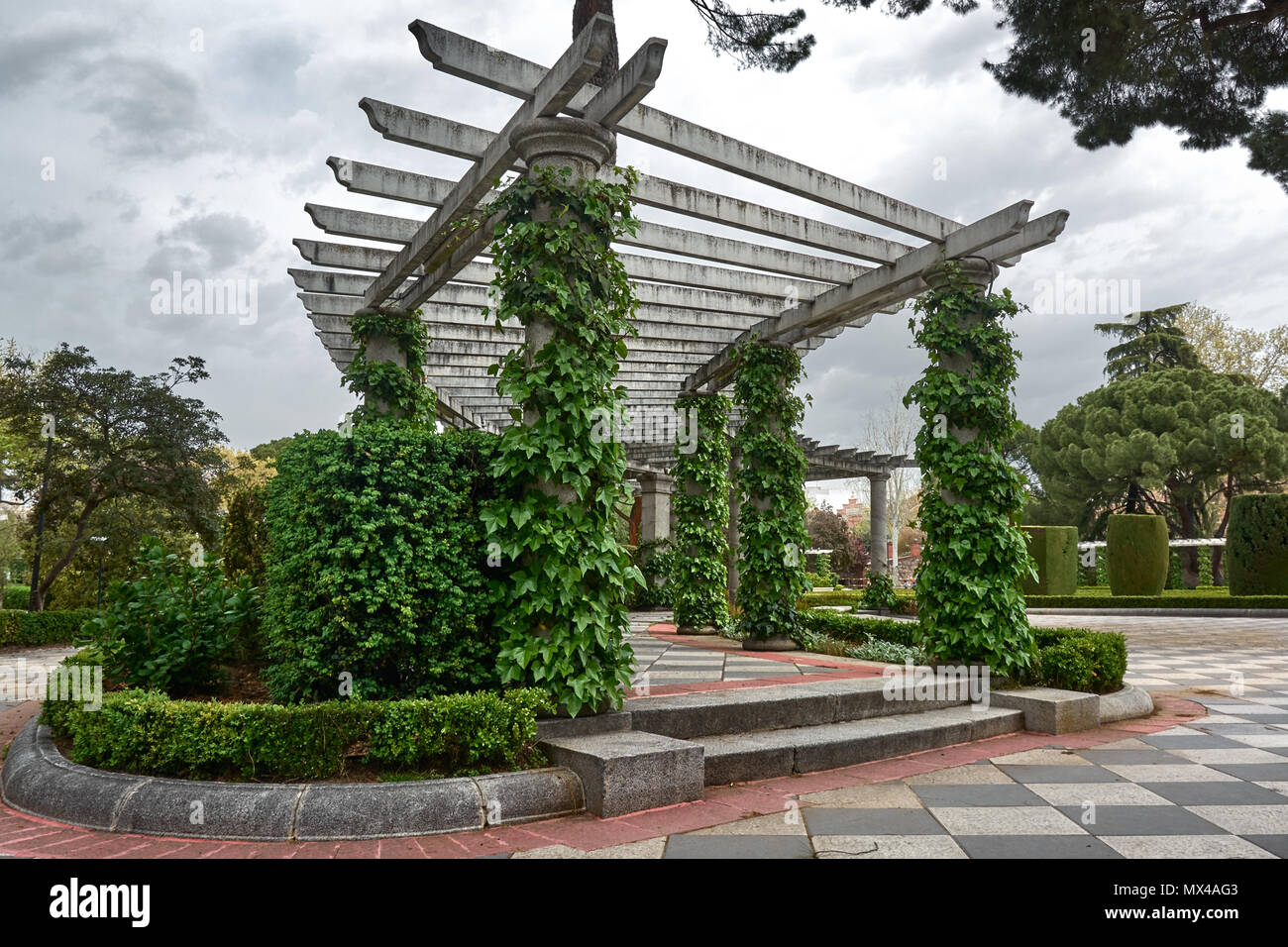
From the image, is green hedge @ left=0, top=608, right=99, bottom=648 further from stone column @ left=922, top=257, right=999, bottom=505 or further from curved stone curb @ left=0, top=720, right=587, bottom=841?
stone column @ left=922, top=257, right=999, bottom=505

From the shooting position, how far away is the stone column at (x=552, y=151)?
15.2 feet

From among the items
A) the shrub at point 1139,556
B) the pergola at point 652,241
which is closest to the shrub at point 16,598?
the pergola at point 652,241

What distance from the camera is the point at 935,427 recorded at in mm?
6945

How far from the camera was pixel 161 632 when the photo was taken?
4.97m

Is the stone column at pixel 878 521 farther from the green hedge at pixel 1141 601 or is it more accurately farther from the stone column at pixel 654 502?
the stone column at pixel 654 502

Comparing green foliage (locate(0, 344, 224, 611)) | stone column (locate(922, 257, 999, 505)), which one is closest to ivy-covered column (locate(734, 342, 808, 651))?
stone column (locate(922, 257, 999, 505))

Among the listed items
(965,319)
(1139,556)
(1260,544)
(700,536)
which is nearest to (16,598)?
(700,536)

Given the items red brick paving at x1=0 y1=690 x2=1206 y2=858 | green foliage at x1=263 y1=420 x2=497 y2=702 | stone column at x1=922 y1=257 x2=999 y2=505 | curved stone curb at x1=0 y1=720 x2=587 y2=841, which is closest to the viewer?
red brick paving at x1=0 y1=690 x2=1206 y2=858

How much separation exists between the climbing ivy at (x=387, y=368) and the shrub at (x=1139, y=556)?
20.5 metres

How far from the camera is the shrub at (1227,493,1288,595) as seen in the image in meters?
18.9

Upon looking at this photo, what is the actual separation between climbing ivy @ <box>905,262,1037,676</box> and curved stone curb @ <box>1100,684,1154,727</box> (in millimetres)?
704

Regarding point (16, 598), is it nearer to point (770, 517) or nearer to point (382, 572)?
point (770, 517)
